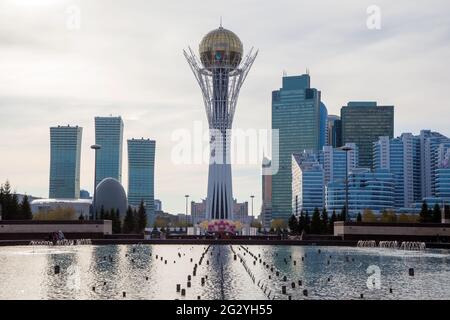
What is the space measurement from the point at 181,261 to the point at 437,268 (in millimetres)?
19556

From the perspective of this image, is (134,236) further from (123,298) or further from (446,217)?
(123,298)

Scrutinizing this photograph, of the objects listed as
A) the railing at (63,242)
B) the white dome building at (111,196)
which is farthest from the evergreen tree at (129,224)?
the white dome building at (111,196)

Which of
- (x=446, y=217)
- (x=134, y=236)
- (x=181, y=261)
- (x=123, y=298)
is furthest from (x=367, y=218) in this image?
(x=123, y=298)

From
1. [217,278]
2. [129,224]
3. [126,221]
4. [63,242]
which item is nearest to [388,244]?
[63,242]

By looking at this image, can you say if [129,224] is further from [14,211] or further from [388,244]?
[388,244]

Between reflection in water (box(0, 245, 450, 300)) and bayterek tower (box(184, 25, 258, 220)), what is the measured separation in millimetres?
68936

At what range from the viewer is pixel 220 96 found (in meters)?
122

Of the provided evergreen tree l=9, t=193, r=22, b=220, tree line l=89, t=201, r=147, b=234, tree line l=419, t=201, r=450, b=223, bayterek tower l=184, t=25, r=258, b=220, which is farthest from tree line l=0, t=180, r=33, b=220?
tree line l=419, t=201, r=450, b=223

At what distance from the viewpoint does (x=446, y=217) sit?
8725cm

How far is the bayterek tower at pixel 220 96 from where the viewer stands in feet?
400

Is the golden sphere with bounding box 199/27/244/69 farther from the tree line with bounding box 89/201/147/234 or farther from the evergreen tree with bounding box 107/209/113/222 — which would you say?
the evergreen tree with bounding box 107/209/113/222

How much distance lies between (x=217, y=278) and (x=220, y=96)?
281 feet
